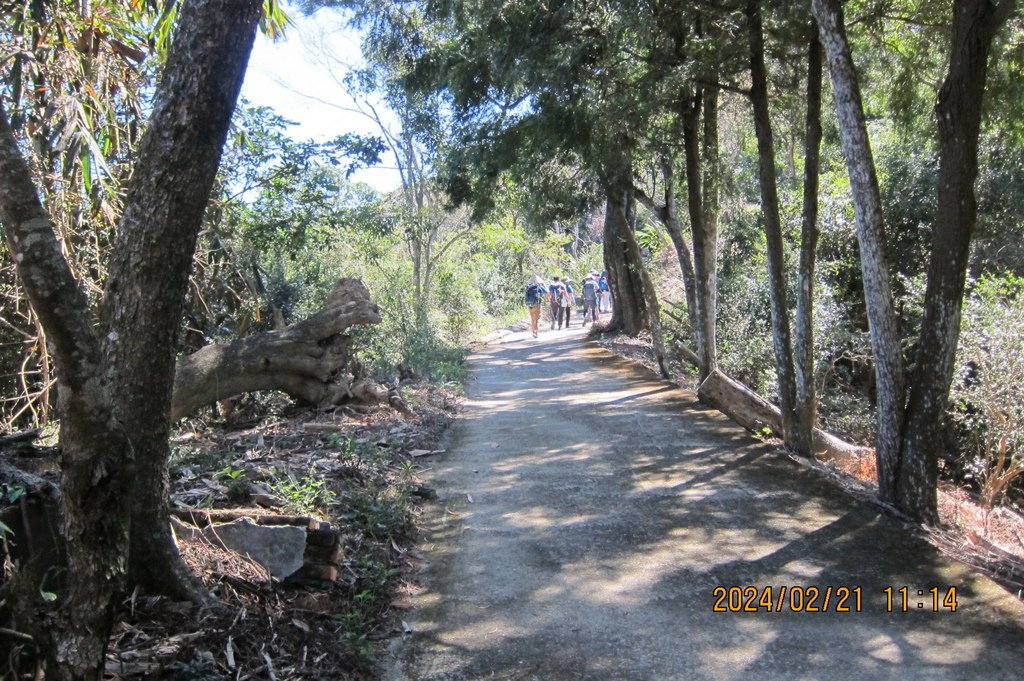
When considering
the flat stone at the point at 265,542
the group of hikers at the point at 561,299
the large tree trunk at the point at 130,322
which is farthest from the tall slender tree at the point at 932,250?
the group of hikers at the point at 561,299

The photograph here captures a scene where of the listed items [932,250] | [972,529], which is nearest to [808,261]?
[932,250]

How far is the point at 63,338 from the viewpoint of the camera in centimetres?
300

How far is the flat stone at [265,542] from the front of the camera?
524 cm

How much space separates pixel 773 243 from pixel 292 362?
6.42m

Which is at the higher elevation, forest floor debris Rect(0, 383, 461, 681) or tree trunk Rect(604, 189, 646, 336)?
Answer: tree trunk Rect(604, 189, 646, 336)

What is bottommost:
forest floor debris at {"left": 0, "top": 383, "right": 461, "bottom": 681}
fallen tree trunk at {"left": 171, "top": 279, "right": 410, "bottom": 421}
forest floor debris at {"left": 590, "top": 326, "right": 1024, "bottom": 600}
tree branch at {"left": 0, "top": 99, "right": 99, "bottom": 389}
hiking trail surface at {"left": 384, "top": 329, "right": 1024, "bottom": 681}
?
forest floor debris at {"left": 590, "top": 326, "right": 1024, "bottom": 600}

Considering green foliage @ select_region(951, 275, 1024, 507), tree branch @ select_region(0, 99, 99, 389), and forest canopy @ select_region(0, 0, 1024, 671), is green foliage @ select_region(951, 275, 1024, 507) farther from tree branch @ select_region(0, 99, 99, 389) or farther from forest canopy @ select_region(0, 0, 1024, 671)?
tree branch @ select_region(0, 99, 99, 389)

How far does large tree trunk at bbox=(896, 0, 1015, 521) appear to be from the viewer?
6.98 meters

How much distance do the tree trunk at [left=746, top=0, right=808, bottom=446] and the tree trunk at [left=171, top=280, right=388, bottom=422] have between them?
5.44m

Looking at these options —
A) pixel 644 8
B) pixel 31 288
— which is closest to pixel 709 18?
pixel 644 8

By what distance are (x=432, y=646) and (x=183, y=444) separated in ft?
15.6

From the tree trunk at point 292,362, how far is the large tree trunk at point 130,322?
6145mm

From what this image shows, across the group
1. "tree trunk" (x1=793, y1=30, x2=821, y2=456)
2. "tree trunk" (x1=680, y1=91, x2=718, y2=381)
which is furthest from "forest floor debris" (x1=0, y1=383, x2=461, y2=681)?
"tree trunk" (x1=680, y1=91, x2=718, y2=381)

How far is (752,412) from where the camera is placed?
11.4 metres
